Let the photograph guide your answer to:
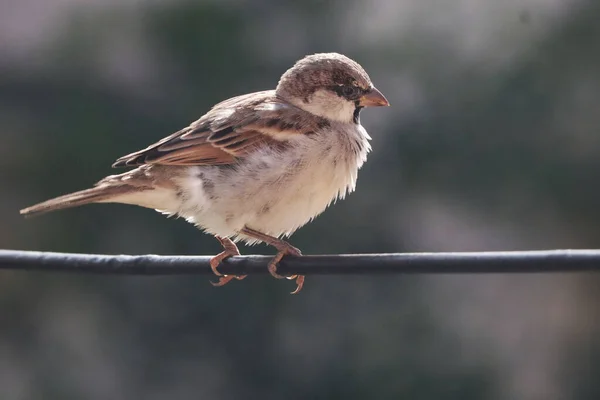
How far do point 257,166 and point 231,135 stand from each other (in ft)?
0.85

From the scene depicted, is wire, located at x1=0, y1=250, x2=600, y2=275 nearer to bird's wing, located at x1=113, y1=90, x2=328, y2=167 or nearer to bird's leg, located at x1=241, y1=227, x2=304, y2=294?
bird's leg, located at x1=241, y1=227, x2=304, y2=294

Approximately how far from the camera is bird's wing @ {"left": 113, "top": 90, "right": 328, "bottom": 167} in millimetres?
3986

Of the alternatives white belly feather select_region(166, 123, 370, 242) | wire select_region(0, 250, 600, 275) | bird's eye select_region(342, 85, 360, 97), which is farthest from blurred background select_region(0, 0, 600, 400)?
wire select_region(0, 250, 600, 275)

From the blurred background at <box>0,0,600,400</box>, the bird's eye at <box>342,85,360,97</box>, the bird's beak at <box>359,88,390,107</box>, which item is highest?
the bird's eye at <box>342,85,360,97</box>

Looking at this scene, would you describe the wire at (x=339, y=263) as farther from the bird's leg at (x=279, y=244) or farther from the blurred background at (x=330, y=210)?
the blurred background at (x=330, y=210)

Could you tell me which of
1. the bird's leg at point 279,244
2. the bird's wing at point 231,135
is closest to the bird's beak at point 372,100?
the bird's wing at point 231,135

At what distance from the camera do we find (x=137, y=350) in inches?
447

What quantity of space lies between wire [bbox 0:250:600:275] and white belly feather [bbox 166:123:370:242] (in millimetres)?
823

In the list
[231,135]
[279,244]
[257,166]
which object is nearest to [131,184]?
[231,135]

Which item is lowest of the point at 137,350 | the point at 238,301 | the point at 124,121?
the point at 137,350

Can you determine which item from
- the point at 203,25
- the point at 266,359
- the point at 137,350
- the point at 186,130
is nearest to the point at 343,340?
the point at 266,359

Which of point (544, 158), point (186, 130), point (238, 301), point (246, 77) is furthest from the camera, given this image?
point (544, 158)

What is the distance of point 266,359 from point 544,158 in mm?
4512

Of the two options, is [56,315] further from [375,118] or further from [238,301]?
[375,118]
